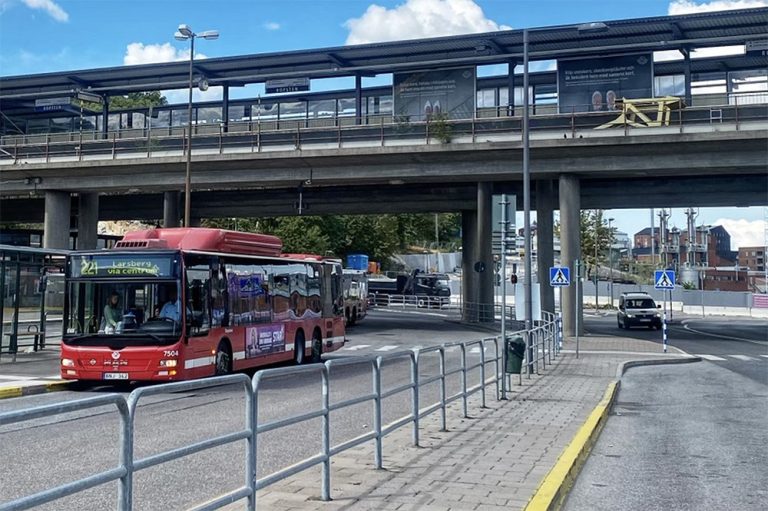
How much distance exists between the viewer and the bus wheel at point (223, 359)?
1602cm

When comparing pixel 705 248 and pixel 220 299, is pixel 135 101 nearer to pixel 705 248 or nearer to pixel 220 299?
pixel 220 299

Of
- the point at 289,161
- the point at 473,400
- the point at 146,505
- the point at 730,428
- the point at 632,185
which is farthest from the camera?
the point at 632,185

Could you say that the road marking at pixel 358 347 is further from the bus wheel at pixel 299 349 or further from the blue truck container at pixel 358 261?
the blue truck container at pixel 358 261

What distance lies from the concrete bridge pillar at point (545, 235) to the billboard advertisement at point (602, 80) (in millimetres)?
4284

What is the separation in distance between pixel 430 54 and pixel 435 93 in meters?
2.78

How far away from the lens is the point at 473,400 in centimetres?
1283

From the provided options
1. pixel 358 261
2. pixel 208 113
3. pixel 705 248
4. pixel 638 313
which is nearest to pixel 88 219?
pixel 208 113

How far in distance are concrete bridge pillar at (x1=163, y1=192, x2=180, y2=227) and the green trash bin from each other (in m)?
32.4

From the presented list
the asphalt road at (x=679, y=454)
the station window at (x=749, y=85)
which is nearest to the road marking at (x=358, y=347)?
the asphalt road at (x=679, y=454)

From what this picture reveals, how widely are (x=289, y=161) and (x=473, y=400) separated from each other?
24538 millimetres

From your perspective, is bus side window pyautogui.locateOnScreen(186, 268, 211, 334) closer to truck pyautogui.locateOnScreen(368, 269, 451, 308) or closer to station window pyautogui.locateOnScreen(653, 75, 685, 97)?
station window pyautogui.locateOnScreen(653, 75, 685, 97)

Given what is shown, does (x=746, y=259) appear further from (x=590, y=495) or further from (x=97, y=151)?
(x=590, y=495)

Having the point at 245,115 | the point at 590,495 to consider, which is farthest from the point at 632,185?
the point at 590,495

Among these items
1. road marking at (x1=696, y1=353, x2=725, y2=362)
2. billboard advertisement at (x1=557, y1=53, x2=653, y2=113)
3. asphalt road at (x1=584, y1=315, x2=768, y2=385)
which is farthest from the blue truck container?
road marking at (x1=696, y1=353, x2=725, y2=362)
